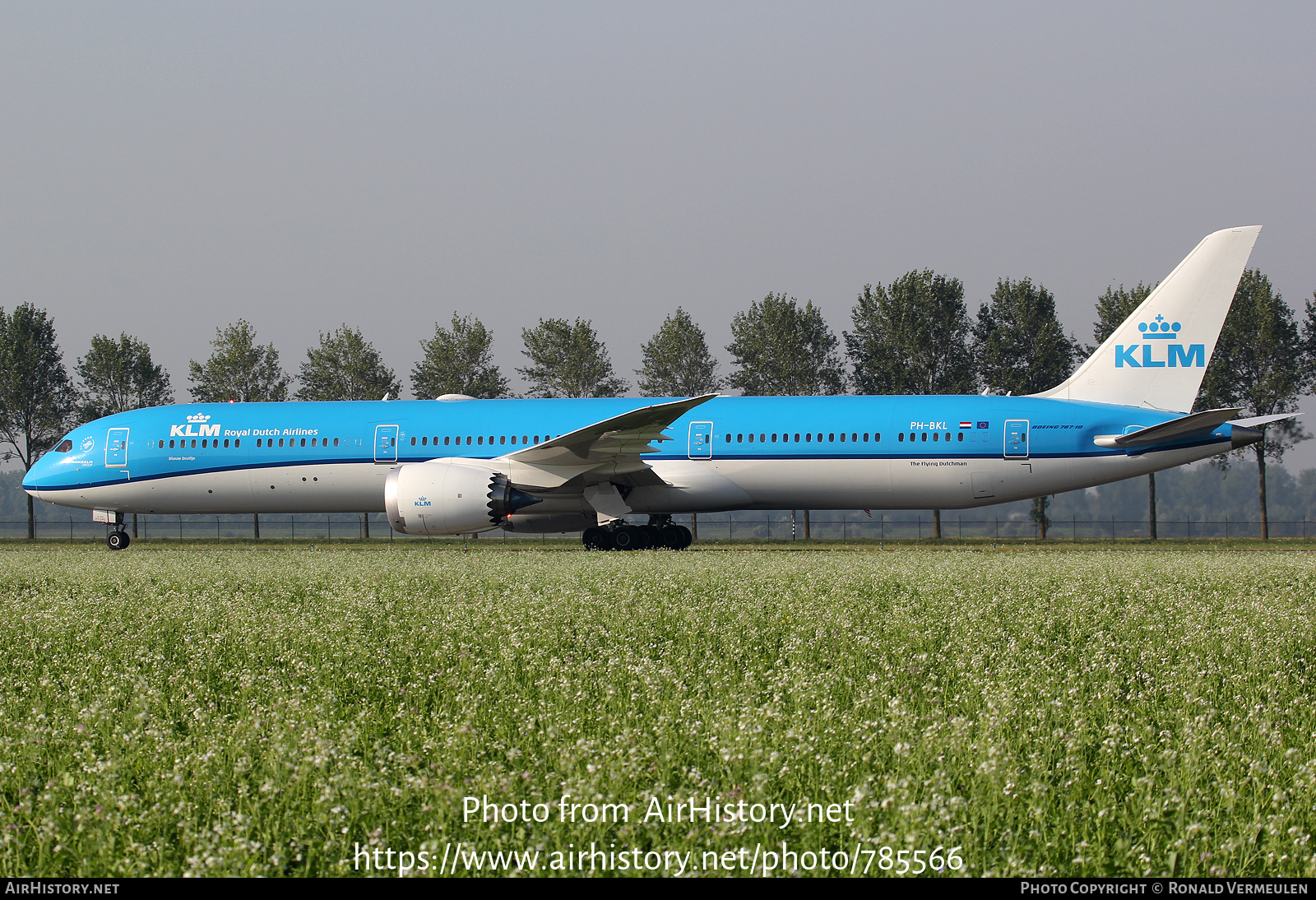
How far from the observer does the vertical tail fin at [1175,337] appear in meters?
22.6

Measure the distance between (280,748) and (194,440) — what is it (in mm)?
22730

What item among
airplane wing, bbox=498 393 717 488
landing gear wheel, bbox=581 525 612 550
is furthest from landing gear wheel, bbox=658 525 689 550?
airplane wing, bbox=498 393 717 488

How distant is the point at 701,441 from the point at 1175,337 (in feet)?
34.6

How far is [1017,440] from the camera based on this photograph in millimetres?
21953

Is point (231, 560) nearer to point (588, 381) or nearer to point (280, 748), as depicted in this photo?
point (280, 748)

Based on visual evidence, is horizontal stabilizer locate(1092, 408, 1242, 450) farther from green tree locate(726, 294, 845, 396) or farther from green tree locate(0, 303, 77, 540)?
green tree locate(0, 303, 77, 540)

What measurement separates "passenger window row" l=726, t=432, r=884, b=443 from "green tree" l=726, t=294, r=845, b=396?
21.5 metres

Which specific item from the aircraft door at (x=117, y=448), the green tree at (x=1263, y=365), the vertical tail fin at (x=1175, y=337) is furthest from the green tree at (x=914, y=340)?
the aircraft door at (x=117, y=448)

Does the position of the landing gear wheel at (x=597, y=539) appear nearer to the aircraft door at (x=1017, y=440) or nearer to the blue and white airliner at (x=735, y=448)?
the blue and white airliner at (x=735, y=448)

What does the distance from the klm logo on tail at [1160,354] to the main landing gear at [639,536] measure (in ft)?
34.1

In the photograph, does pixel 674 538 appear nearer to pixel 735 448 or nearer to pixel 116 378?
pixel 735 448

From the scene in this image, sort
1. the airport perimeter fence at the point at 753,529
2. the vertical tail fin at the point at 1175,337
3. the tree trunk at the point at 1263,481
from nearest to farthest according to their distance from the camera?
the vertical tail fin at the point at 1175,337
the tree trunk at the point at 1263,481
the airport perimeter fence at the point at 753,529

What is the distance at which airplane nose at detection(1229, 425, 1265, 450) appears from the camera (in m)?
21.7

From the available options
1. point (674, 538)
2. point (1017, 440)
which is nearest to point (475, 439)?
point (674, 538)
